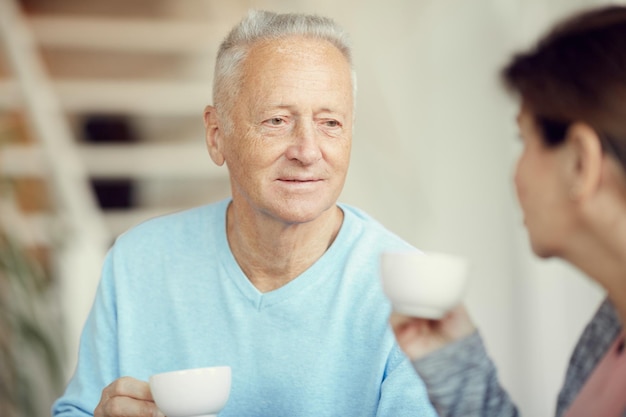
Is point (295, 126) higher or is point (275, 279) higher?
point (295, 126)

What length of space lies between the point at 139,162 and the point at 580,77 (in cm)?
324

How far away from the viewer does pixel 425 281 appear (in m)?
1.33

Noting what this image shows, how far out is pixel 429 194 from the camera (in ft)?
13.5

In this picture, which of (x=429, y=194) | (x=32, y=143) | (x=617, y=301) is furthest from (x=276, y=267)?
(x=32, y=143)

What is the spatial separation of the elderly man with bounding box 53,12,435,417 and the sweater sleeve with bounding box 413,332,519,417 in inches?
13.3

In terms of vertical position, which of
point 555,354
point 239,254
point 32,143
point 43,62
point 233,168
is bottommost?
point 555,354

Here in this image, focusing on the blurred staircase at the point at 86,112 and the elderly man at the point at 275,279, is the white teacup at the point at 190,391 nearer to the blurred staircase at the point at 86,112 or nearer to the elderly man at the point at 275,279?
the elderly man at the point at 275,279

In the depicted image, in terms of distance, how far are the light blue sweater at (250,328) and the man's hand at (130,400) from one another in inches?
9.4

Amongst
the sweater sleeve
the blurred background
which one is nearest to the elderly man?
the sweater sleeve

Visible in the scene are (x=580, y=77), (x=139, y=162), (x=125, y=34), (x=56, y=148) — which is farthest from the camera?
(x=125, y=34)

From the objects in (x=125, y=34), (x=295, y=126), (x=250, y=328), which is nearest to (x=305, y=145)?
(x=295, y=126)

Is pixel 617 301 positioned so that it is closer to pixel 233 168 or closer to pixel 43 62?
pixel 233 168

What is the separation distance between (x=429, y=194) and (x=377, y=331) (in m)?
2.33

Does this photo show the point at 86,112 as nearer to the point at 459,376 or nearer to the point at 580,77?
the point at 459,376
